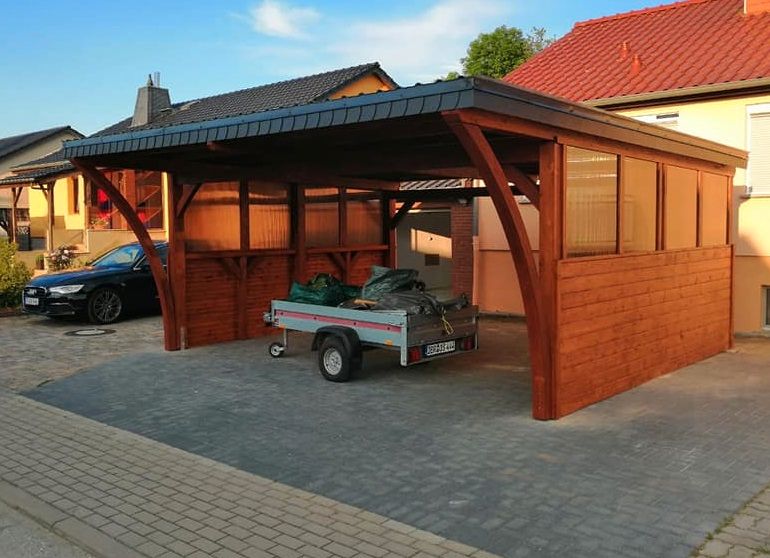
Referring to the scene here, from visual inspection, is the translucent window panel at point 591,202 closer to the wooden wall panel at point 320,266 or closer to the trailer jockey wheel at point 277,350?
the trailer jockey wheel at point 277,350

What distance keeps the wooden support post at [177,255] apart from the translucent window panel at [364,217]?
3.95 meters

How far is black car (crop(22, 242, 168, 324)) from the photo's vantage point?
539 inches

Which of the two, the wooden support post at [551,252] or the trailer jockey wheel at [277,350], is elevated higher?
the wooden support post at [551,252]

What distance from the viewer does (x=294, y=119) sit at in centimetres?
691

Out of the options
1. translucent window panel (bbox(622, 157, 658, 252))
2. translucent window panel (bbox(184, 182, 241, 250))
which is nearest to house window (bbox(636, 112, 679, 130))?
translucent window panel (bbox(622, 157, 658, 252))

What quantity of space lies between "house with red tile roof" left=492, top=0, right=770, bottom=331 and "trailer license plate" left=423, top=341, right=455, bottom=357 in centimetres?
424

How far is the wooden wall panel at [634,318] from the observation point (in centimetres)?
707

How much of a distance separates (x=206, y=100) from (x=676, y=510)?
27060mm

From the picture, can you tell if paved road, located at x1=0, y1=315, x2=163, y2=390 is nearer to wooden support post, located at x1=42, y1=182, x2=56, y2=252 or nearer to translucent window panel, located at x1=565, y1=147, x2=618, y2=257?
translucent window panel, located at x1=565, y1=147, x2=618, y2=257

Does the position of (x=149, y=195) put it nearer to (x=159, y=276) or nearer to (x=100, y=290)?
(x=100, y=290)

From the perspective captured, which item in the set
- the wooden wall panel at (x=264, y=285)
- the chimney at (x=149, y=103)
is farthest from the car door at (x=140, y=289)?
the chimney at (x=149, y=103)

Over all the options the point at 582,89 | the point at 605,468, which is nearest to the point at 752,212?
the point at 582,89

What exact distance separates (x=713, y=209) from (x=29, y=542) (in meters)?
9.69

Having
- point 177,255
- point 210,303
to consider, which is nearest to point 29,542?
point 177,255
